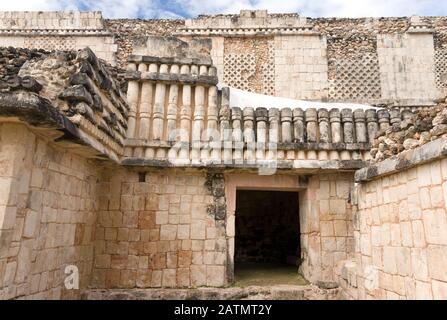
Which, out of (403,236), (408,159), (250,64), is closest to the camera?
(408,159)

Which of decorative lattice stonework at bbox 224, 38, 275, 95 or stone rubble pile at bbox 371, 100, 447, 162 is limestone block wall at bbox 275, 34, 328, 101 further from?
stone rubble pile at bbox 371, 100, 447, 162

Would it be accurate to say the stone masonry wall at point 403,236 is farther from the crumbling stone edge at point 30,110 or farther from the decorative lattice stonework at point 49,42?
the decorative lattice stonework at point 49,42

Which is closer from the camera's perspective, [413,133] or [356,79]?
[413,133]

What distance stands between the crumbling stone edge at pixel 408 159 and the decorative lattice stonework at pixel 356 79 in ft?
23.5

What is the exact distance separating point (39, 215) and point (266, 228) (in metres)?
6.23

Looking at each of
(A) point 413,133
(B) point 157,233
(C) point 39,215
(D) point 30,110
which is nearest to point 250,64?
(B) point 157,233

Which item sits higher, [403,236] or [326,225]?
[326,225]

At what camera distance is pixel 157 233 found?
4867 mm

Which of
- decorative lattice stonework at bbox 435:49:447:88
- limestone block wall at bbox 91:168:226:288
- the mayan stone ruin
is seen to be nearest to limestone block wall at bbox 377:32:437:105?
decorative lattice stonework at bbox 435:49:447:88

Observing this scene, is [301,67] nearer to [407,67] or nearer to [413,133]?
[407,67]

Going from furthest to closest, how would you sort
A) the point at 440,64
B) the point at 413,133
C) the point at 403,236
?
the point at 440,64, the point at 413,133, the point at 403,236

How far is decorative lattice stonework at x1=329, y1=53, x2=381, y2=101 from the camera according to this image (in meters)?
10.3

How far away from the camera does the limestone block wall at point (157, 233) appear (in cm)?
475

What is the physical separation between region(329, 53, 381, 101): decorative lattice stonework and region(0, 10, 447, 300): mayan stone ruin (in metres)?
4.18
